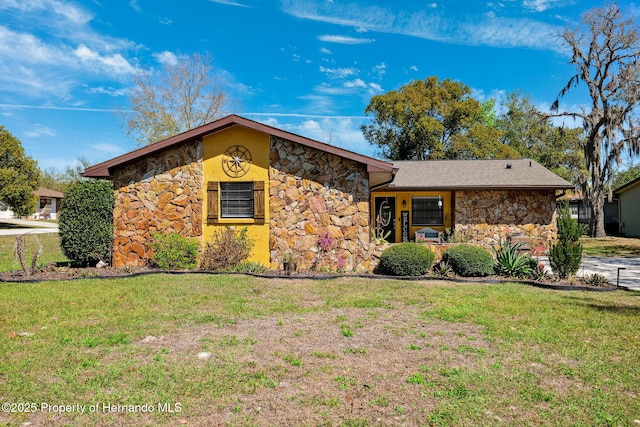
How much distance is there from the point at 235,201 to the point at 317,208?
7.51 ft

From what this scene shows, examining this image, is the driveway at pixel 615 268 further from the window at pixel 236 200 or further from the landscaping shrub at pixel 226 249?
the window at pixel 236 200

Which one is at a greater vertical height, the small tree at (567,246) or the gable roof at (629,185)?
the gable roof at (629,185)

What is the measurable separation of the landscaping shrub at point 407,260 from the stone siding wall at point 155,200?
5.11 m

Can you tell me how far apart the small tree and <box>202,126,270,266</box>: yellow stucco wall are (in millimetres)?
7131

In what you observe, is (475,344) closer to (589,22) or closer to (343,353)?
(343,353)

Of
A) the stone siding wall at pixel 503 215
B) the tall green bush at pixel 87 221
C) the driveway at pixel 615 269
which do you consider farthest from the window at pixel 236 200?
the stone siding wall at pixel 503 215

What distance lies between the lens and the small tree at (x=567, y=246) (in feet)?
31.0

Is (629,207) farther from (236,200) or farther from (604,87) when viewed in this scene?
(236,200)

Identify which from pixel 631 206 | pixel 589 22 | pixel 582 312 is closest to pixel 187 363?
pixel 582 312

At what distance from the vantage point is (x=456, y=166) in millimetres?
19234

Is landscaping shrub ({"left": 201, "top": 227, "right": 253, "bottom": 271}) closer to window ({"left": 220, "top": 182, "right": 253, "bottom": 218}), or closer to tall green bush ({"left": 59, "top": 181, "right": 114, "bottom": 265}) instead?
window ({"left": 220, "top": 182, "right": 253, "bottom": 218})

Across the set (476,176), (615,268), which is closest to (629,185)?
(476,176)

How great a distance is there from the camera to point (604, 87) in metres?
23.5

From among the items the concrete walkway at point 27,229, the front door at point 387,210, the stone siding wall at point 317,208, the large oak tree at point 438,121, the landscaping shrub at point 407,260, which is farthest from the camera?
the large oak tree at point 438,121
